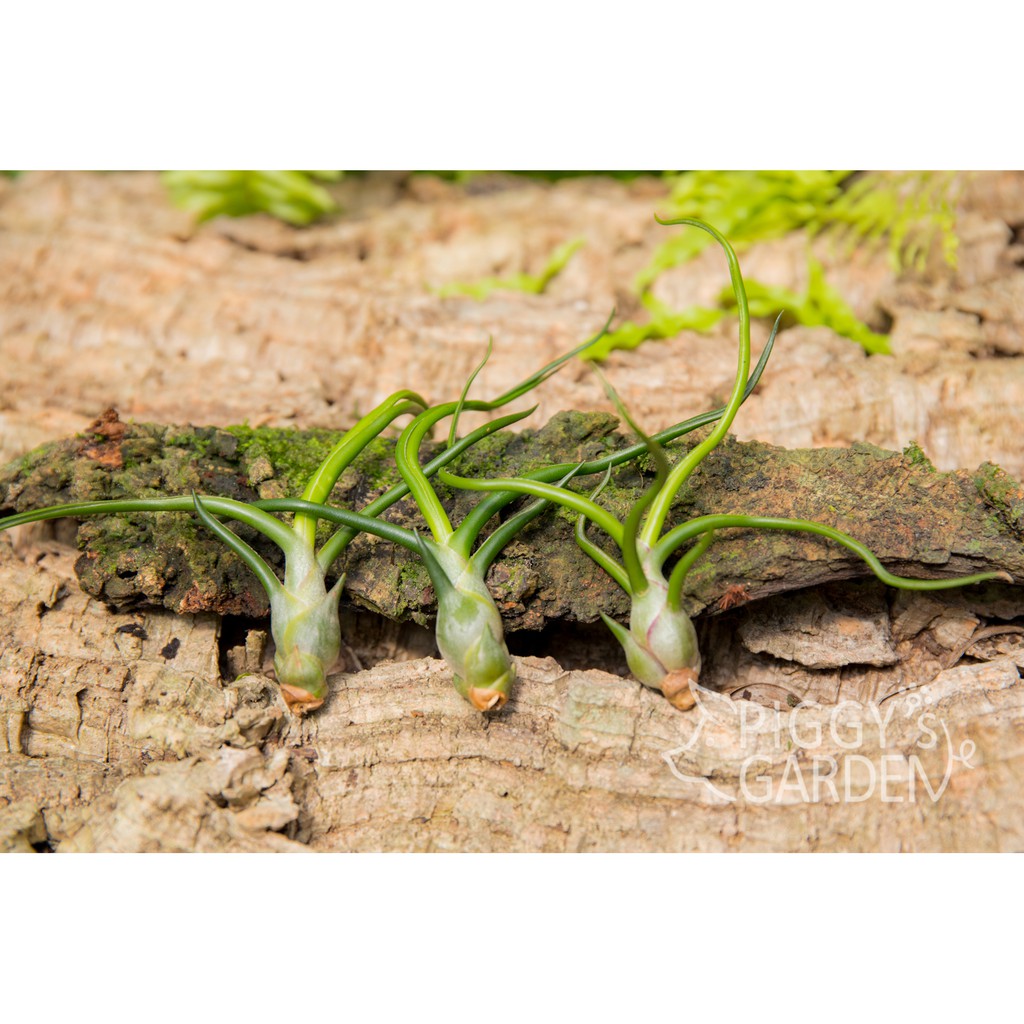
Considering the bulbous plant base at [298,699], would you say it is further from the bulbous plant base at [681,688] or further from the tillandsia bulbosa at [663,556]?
the bulbous plant base at [681,688]

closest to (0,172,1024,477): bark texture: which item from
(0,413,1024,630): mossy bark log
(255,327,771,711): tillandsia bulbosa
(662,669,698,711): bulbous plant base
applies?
(0,413,1024,630): mossy bark log

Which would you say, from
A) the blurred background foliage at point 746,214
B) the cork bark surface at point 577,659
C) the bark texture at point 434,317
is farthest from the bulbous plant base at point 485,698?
the blurred background foliage at point 746,214

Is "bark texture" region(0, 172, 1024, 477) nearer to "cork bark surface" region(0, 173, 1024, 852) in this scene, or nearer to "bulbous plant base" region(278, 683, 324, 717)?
Result: "cork bark surface" region(0, 173, 1024, 852)

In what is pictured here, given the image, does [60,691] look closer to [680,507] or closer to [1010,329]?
[680,507]

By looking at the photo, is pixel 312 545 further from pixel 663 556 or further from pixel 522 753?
pixel 663 556

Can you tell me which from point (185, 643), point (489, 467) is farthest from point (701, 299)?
point (185, 643)
